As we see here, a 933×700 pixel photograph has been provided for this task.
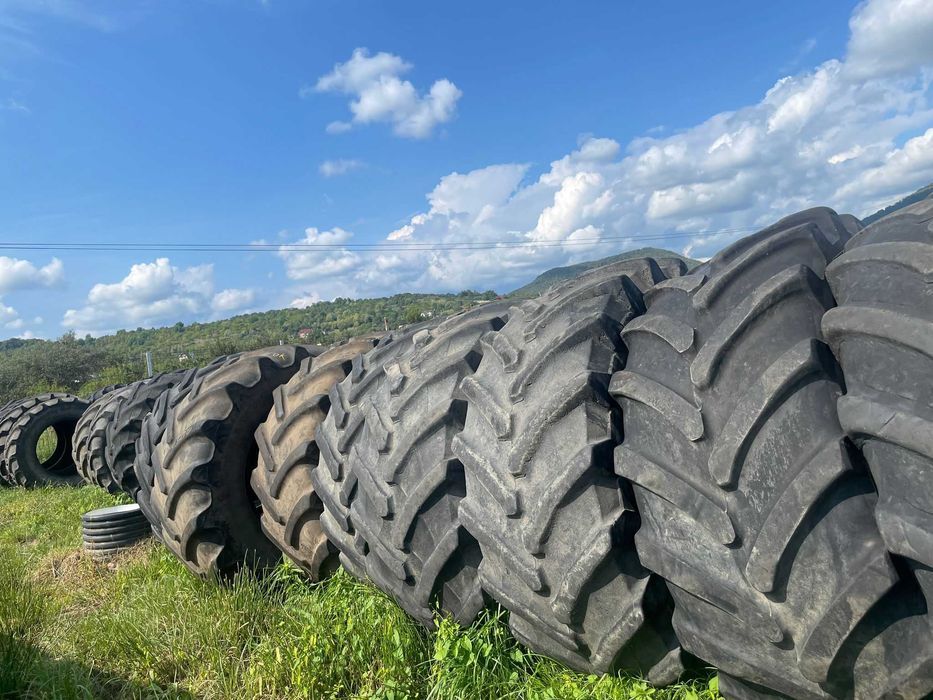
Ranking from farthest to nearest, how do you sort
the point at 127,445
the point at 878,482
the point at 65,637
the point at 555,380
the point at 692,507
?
the point at 127,445 → the point at 65,637 → the point at 555,380 → the point at 692,507 → the point at 878,482

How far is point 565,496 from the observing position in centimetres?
179

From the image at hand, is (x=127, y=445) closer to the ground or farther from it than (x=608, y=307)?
closer to the ground

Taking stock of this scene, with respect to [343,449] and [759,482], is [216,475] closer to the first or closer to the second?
[343,449]

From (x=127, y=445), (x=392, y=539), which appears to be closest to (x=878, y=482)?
(x=392, y=539)

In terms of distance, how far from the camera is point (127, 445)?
222 inches

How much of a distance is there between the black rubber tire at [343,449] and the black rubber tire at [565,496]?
719mm

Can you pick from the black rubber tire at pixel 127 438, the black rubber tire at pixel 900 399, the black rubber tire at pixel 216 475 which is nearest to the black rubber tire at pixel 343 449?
the black rubber tire at pixel 216 475

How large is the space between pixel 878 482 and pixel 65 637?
3.58 metres

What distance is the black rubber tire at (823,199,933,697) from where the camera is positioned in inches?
48.2

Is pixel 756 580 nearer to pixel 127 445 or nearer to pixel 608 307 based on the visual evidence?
pixel 608 307

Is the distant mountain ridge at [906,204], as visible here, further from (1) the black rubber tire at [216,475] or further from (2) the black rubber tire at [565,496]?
(1) the black rubber tire at [216,475]

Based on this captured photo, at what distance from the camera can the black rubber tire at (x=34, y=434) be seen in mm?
9453

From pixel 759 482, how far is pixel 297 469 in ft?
7.19

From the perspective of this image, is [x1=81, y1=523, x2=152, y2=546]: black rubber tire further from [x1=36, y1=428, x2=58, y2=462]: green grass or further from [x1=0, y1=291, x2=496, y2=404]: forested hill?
[x1=36, y1=428, x2=58, y2=462]: green grass
